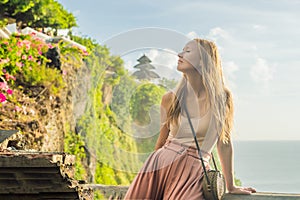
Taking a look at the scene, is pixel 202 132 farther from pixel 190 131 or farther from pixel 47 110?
pixel 47 110

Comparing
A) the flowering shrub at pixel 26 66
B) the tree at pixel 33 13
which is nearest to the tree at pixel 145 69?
the flowering shrub at pixel 26 66

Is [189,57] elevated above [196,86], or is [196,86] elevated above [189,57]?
→ [189,57]

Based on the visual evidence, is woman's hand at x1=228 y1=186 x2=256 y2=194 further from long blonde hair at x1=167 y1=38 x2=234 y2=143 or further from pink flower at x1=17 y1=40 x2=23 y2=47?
pink flower at x1=17 y1=40 x2=23 y2=47

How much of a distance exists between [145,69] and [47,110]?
4214 millimetres

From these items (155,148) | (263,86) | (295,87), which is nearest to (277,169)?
(295,87)

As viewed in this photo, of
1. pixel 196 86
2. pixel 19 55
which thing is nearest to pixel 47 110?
pixel 19 55

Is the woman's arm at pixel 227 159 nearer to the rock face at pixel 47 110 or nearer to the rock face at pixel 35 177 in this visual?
the rock face at pixel 35 177

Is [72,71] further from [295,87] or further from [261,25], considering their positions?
[295,87]

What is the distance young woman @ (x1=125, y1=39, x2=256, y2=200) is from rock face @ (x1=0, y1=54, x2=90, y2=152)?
9.48ft

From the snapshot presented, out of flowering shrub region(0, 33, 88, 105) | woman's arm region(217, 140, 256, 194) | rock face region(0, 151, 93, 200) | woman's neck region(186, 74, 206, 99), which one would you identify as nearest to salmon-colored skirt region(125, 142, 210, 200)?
woman's arm region(217, 140, 256, 194)

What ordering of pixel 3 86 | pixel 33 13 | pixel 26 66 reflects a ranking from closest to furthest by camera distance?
pixel 3 86 → pixel 26 66 → pixel 33 13

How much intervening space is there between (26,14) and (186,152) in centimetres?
1160

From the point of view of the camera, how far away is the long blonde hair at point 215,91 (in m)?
2.25

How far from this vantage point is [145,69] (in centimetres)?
A: 235
